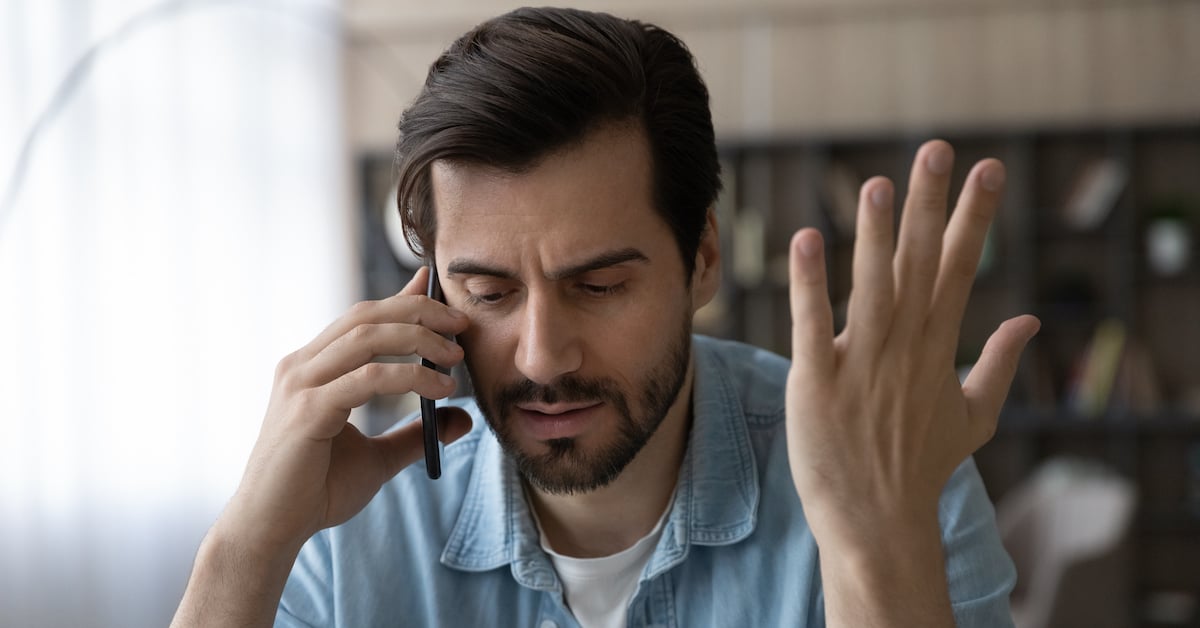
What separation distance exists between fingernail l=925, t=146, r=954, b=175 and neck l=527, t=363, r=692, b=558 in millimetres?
682

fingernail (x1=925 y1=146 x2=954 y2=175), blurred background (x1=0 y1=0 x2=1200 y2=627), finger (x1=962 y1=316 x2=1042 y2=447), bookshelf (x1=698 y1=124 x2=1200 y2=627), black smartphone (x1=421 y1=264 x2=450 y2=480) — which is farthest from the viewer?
bookshelf (x1=698 y1=124 x2=1200 y2=627)

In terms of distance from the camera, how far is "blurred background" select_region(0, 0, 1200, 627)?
3.36 m

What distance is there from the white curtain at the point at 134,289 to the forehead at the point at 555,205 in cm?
186

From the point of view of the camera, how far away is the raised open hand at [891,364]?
886mm

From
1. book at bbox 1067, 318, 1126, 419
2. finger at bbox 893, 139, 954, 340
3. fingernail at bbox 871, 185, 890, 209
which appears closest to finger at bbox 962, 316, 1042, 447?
finger at bbox 893, 139, 954, 340

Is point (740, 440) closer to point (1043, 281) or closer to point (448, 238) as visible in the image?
point (448, 238)

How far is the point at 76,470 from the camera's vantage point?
3.31 meters

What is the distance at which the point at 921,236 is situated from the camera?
35.5 inches

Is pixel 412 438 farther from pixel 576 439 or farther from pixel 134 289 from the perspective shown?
pixel 134 289

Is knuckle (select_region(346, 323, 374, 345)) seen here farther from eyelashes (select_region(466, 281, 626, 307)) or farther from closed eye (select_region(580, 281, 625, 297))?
closed eye (select_region(580, 281, 625, 297))

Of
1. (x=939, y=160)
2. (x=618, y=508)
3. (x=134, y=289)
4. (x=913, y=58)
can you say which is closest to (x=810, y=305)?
(x=939, y=160)

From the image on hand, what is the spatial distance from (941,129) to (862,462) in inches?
177

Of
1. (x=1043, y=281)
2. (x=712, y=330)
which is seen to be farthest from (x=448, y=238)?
(x=1043, y=281)

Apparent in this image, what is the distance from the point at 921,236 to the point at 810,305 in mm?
114
